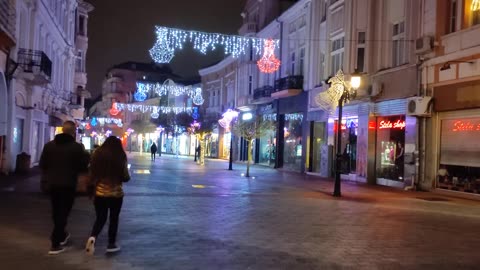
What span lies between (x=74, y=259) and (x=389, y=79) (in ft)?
61.1

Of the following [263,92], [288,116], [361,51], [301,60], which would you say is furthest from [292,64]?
[361,51]

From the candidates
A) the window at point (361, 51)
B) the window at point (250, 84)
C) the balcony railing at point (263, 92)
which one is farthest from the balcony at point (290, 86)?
the window at point (250, 84)

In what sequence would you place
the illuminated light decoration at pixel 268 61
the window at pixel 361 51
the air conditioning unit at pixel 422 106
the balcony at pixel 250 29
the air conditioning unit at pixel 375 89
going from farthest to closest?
the balcony at pixel 250 29, the illuminated light decoration at pixel 268 61, the window at pixel 361 51, the air conditioning unit at pixel 375 89, the air conditioning unit at pixel 422 106

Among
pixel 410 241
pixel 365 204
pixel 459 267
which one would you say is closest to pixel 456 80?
pixel 365 204

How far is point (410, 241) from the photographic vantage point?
31.3 ft

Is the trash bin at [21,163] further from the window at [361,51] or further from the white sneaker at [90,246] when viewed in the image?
the white sneaker at [90,246]

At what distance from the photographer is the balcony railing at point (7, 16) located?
19469 mm

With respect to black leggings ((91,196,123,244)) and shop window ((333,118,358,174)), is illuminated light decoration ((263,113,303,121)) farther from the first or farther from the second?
black leggings ((91,196,123,244))

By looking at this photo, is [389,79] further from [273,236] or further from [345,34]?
[273,236]

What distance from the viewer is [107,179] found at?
24.6 feet

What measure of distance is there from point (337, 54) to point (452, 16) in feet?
29.5

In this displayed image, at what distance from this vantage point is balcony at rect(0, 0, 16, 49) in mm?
19464

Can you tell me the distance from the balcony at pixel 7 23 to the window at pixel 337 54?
15.4 metres

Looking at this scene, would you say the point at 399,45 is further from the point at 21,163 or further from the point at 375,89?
the point at 21,163
